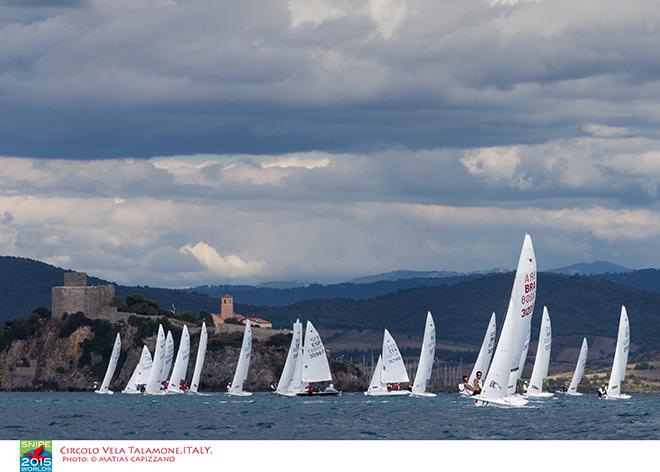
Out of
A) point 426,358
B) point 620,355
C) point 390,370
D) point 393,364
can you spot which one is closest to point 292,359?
point 390,370

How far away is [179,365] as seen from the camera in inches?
7864

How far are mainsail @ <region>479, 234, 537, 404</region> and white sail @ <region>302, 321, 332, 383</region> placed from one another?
7737 cm

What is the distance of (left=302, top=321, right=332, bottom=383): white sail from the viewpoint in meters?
162

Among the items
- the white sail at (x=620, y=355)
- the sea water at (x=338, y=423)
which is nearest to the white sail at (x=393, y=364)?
the white sail at (x=620, y=355)

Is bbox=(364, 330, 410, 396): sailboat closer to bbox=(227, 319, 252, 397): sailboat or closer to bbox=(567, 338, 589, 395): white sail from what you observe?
bbox=(227, 319, 252, 397): sailboat

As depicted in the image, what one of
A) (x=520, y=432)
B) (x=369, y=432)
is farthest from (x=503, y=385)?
(x=369, y=432)

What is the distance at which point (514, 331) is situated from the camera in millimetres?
81188

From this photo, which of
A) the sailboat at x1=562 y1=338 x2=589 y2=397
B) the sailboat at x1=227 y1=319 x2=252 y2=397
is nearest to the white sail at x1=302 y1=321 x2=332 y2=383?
the sailboat at x1=227 y1=319 x2=252 y2=397

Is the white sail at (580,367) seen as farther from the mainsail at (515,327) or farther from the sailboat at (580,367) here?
the mainsail at (515,327)

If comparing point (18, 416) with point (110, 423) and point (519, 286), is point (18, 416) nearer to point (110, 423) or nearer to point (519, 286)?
point (110, 423)
